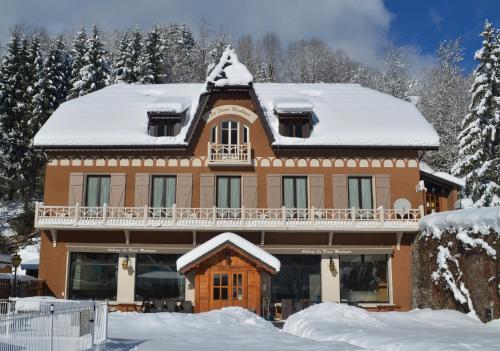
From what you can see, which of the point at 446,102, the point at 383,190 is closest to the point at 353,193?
the point at 383,190

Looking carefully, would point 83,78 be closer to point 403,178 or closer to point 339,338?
point 403,178

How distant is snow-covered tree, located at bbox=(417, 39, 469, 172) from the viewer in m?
45.9

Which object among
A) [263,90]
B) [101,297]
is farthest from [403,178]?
[101,297]

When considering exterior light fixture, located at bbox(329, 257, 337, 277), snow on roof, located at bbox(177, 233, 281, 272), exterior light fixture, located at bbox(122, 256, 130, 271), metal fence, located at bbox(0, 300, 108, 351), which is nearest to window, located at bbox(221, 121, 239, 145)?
snow on roof, located at bbox(177, 233, 281, 272)

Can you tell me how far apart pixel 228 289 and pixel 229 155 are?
22.6 feet

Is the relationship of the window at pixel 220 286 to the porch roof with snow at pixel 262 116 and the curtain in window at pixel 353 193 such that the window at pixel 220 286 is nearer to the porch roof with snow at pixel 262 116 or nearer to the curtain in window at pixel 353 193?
the porch roof with snow at pixel 262 116

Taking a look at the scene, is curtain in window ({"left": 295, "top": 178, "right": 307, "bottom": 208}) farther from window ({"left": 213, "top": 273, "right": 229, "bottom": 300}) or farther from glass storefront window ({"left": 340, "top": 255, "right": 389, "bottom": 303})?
window ({"left": 213, "top": 273, "right": 229, "bottom": 300})

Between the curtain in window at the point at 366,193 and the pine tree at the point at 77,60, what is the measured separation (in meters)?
28.8

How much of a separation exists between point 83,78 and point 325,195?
27.9 metres

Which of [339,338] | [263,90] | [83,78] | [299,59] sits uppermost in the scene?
[299,59]

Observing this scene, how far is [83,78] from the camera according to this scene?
150 feet

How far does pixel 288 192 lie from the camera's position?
87.9ft

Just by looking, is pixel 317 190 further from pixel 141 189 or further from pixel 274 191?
pixel 141 189

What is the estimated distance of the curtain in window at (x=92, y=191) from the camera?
26766mm
